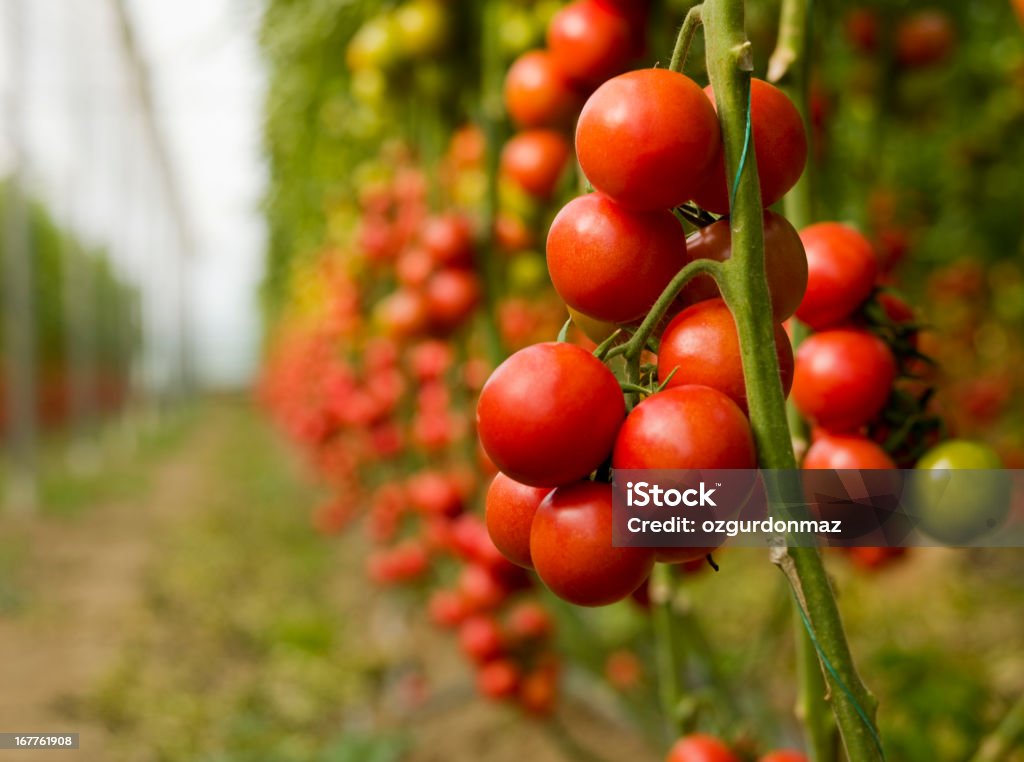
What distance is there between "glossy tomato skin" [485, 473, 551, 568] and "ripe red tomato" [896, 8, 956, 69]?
950 mm

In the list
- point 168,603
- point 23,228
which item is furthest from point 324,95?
point 23,228

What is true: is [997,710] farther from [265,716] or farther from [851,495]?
[265,716]

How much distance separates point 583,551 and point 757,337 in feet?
0.36

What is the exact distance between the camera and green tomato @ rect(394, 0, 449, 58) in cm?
141

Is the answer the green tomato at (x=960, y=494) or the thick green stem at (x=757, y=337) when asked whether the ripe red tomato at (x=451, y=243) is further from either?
the thick green stem at (x=757, y=337)

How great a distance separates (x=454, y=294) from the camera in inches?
54.1

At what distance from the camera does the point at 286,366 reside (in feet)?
25.7

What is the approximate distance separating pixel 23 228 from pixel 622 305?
240 inches

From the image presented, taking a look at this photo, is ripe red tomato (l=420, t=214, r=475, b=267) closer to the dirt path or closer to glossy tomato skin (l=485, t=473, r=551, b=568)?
glossy tomato skin (l=485, t=473, r=551, b=568)

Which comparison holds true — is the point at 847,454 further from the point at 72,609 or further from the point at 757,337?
the point at 72,609

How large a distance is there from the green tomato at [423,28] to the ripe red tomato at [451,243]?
28cm

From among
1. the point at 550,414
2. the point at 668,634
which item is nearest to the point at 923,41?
the point at 668,634

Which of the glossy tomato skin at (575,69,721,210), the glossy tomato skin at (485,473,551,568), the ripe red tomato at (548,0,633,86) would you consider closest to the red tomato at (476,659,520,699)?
the ripe red tomato at (548,0,633,86)

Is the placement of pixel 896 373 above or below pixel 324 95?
below
